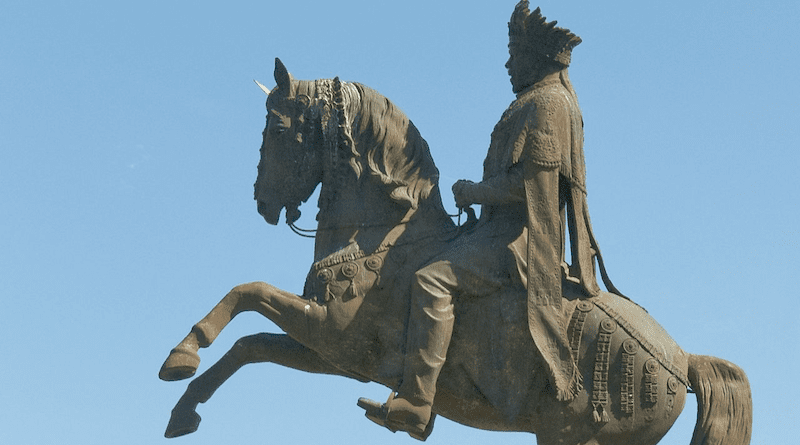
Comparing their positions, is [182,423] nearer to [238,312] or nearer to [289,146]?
[238,312]

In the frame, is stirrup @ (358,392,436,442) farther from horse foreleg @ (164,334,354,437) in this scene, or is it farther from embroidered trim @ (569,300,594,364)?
embroidered trim @ (569,300,594,364)

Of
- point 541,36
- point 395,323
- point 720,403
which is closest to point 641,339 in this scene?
point 720,403

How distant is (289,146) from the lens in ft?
44.0

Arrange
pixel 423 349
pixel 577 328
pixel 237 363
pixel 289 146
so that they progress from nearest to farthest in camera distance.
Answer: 1. pixel 423 349
2. pixel 577 328
3. pixel 289 146
4. pixel 237 363

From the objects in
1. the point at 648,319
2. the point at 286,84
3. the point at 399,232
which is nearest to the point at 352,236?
the point at 399,232

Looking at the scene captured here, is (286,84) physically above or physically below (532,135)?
above

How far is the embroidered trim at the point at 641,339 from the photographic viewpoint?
42.0 feet

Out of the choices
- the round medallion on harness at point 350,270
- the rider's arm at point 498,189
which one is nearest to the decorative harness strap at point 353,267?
the round medallion on harness at point 350,270

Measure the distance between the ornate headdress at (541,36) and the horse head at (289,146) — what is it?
157 centimetres

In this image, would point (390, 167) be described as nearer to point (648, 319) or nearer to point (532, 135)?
point (532, 135)

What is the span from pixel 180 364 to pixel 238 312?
2.04 feet

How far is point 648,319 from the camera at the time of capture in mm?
13062

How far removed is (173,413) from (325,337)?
1381mm

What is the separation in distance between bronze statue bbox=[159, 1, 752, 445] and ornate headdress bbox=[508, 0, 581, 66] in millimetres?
12
